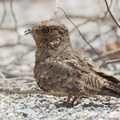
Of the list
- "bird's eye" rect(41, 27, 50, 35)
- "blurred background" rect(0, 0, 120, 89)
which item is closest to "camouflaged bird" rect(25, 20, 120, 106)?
"bird's eye" rect(41, 27, 50, 35)

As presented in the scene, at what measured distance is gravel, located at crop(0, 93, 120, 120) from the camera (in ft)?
12.1

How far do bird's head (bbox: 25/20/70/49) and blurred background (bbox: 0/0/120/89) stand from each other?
0.70 metres

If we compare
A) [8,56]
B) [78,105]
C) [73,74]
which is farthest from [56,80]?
[8,56]

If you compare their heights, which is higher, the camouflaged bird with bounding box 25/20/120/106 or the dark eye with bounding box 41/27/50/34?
the dark eye with bounding box 41/27/50/34

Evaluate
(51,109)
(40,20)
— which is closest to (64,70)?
(51,109)

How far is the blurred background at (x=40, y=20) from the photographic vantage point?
18.3 feet

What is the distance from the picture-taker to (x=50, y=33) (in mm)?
4066

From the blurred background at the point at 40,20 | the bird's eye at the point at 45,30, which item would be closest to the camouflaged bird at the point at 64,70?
the bird's eye at the point at 45,30

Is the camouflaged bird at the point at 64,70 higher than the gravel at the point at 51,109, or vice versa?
the camouflaged bird at the point at 64,70

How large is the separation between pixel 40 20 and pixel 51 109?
237 inches

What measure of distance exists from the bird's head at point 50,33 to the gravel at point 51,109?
0.62 metres

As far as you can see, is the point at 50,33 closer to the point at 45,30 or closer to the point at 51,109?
the point at 45,30

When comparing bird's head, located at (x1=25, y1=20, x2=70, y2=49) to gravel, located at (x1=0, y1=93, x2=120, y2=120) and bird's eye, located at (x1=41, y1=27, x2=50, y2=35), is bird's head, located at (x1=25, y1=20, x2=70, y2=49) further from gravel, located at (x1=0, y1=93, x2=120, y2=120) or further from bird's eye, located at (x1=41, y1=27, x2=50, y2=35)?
gravel, located at (x1=0, y1=93, x2=120, y2=120)

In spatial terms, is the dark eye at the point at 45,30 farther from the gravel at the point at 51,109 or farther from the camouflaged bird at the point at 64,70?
the gravel at the point at 51,109
